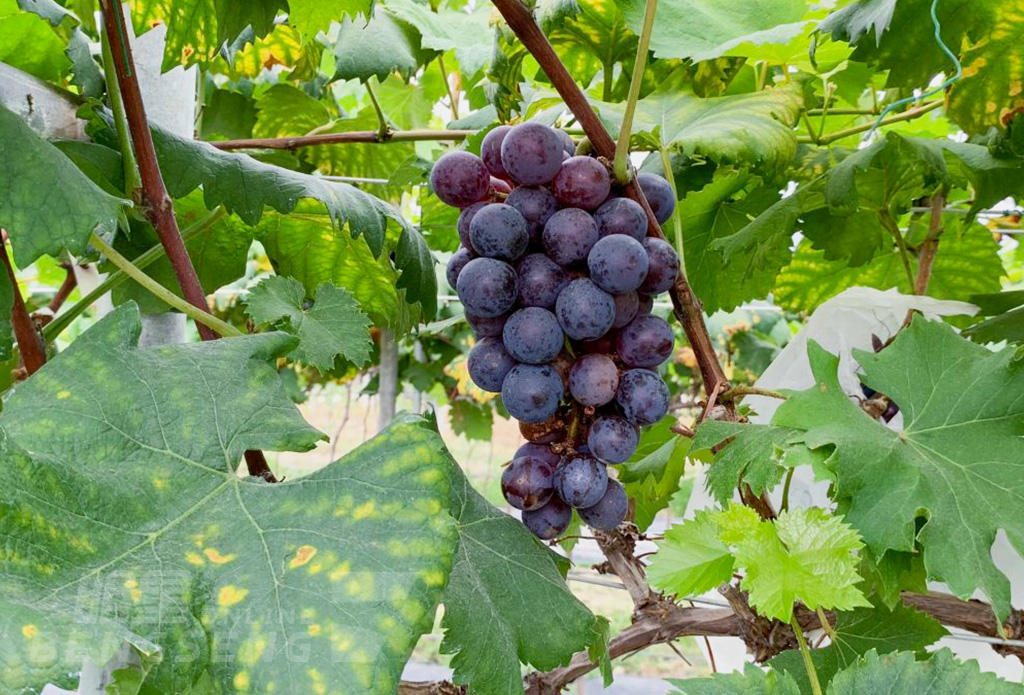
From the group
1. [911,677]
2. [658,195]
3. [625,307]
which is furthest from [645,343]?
[911,677]

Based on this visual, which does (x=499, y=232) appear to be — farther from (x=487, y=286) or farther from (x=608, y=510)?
(x=608, y=510)

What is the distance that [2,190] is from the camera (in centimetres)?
55

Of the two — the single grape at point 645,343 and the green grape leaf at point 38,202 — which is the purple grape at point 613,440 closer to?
the single grape at point 645,343

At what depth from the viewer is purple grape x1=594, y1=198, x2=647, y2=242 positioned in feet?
1.84

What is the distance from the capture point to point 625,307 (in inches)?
22.6

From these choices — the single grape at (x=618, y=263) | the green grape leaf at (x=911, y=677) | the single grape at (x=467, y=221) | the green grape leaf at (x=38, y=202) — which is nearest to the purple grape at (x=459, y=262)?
the single grape at (x=467, y=221)

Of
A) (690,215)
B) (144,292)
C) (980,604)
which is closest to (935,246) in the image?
(690,215)

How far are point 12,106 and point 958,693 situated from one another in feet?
2.59

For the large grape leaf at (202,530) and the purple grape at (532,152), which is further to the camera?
the purple grape at (532,152)

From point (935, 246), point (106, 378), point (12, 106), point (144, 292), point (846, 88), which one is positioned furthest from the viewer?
point (846, 88)

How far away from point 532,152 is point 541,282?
8 centimetres

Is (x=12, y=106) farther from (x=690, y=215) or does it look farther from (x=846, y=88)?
(x=846, y=88)

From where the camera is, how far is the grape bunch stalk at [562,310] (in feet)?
1.81

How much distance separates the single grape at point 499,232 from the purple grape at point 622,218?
5cm
